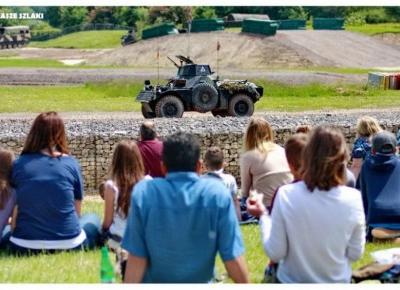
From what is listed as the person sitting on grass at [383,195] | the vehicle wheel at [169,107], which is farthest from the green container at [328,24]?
the person sitting on grass at [383,195]

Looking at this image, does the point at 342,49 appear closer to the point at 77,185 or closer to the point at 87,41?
the point at 87,41

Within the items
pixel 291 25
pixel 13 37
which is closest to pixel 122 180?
pixel 291 25

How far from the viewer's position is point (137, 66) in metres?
44.8

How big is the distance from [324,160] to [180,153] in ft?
2.63

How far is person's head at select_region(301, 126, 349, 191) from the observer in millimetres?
4656

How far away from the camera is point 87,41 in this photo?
65.9 meters

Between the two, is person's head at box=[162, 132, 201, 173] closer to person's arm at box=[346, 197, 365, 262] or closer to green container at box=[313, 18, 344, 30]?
person's arm at box=[346, 197, 365, 262]

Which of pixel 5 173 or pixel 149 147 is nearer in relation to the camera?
pixel 5 173

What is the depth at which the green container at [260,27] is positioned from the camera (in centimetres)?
4884

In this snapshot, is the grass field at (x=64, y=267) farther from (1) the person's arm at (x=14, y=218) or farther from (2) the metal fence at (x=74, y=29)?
(2) the metal fence at (x=74, y=29)

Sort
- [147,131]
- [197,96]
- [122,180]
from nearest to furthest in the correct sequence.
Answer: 1. [122,180]
2. [147,131]
3. [197,96]

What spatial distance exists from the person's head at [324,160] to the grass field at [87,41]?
189 ft

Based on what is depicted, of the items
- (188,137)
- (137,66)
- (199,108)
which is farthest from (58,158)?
(137,66)

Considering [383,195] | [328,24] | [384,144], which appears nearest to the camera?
[384,144]
